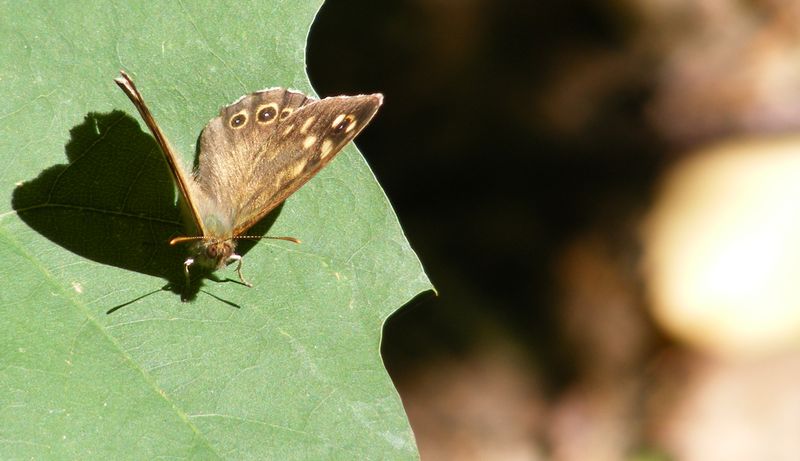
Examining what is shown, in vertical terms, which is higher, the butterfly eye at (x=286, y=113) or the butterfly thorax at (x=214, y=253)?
the butterfly eye at (x=286, y=113)

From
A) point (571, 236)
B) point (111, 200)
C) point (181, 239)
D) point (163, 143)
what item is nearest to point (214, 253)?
point (181, 239)

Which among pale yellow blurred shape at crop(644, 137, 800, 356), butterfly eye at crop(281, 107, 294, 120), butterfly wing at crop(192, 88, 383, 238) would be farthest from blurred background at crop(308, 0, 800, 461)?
butterfly eye at crop(281, 107, 294, 120)

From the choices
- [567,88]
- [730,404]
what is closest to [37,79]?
[567,88]

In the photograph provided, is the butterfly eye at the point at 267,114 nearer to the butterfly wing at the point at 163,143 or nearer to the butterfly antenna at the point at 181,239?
the butterfly wing at the point at 163,143

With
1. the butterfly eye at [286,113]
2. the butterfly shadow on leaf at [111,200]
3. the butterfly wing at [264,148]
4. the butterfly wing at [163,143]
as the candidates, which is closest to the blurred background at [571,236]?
the butterfly wing at [264,148]

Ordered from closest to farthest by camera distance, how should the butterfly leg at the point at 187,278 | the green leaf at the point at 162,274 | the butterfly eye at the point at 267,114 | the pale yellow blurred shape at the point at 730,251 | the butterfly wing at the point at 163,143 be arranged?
the butterfly wing at the point at 163,143 → the green leaf at the point at 162,274 → the butterfly leg at the point at 187,278 → the butterfly eye at the point at 267,114 → the pale yellow blurred shape at the point at 730,251

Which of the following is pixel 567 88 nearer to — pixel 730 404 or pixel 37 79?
pixel 730 404

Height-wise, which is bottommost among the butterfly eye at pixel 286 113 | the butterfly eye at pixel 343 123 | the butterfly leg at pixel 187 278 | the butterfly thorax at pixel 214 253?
the butterfly leg at pixel 187 278

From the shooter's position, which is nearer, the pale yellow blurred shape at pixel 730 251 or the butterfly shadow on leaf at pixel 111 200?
the butterfly shadow on leaf at pixel 111 200

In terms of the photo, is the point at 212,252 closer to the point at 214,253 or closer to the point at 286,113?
the point at 214,253
